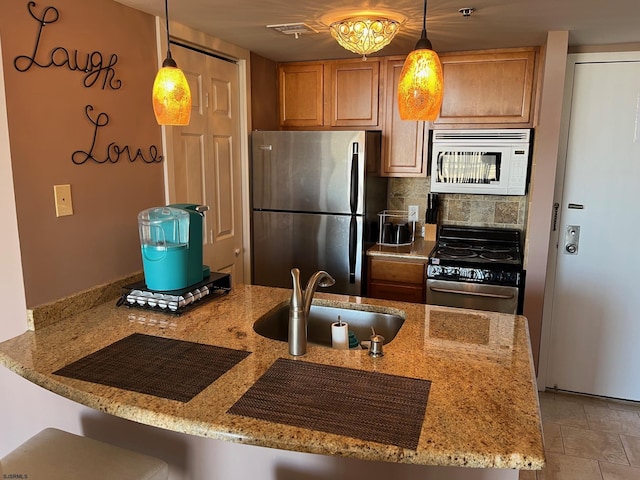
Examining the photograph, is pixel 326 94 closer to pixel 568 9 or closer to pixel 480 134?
pixel 480 134

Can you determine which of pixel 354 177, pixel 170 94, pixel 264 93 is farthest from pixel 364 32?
pixel 264 93

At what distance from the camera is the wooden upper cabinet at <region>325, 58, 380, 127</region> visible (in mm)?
3307

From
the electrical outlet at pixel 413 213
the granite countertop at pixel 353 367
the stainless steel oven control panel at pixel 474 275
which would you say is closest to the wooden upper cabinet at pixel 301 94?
the electrical outlet at pixel 413 213

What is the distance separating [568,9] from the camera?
218cm

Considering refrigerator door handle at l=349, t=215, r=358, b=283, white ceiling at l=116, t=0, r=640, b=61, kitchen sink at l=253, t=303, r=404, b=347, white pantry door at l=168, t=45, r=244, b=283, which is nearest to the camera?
kitchen sink at l=253, t=303, r=404, b=347

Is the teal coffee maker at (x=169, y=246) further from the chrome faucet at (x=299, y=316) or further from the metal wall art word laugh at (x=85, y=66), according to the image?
the chrome faucet at (x=299, y=316)

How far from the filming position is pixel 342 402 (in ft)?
4.20

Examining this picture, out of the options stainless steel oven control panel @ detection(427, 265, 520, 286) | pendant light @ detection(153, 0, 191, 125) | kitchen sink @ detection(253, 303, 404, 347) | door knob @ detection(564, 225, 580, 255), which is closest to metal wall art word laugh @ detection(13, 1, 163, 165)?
pendant light @ detection(153, 0, 191, 125)

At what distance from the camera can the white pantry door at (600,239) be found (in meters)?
2.93

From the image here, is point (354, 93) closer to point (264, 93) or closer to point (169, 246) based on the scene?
point (264, 93)

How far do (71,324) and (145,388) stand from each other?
27.2 inches

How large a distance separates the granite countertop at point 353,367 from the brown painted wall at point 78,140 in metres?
0.26

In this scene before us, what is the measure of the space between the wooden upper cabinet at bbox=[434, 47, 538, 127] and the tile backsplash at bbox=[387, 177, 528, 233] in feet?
1.89

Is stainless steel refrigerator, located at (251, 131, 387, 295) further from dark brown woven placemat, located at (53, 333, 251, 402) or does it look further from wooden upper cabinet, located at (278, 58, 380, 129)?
dark brown woven placemat, located at (53, 333, 251, 402)
